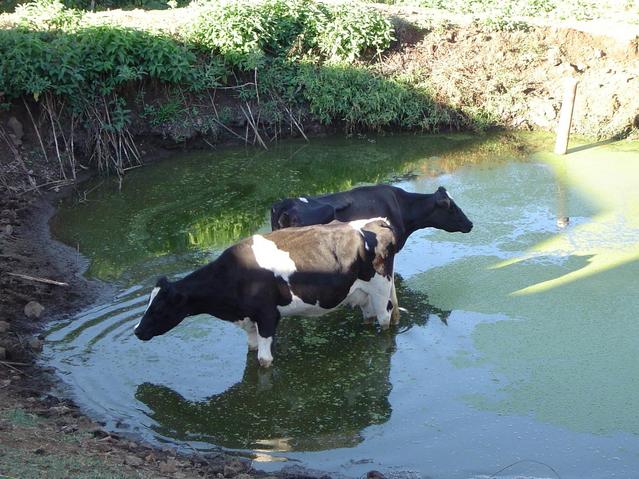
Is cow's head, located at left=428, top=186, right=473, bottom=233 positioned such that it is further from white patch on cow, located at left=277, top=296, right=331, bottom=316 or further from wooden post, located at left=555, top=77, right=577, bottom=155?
wooden post, located at left=555, top=77, right=577, bottom=155

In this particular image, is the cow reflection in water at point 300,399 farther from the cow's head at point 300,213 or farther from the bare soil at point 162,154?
the cow's head at point 300,213

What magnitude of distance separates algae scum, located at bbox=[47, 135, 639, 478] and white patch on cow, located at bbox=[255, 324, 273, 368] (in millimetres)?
84

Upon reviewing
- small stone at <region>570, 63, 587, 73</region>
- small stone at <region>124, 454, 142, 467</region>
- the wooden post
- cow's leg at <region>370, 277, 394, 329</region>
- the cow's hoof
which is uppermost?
small stone at <region>570, 63, 587, 73</region>

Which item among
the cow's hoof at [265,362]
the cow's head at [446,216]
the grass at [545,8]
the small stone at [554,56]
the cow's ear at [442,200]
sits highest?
the grass at [545,8]

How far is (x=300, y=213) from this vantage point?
10.0 meters

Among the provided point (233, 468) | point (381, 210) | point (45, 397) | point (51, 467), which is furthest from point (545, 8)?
point (51, 467)

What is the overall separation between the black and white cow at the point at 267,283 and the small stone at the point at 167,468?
209 centimetres

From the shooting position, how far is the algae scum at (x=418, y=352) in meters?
7.48

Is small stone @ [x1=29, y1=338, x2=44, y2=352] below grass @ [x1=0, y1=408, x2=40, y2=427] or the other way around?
below

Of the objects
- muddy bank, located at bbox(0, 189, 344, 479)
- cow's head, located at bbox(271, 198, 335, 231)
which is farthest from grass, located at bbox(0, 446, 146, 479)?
cow's head, located at bbox(271, 198, 335, 231)

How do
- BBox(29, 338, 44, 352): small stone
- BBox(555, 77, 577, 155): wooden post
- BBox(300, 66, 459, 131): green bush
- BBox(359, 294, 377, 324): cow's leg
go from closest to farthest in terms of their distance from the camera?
BBox(29, 338, 44, 352): small stone < BBox(359, 294, 377, 324): cow's leg < BBox(555, 77, 577, 155): wooden post < BBox(300, 66, 459, 131): green bush

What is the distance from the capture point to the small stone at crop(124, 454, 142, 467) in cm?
647

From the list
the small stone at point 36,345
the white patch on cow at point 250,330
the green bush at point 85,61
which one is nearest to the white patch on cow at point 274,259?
the white patch on cow at point 250,330

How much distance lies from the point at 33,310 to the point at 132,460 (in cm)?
357
